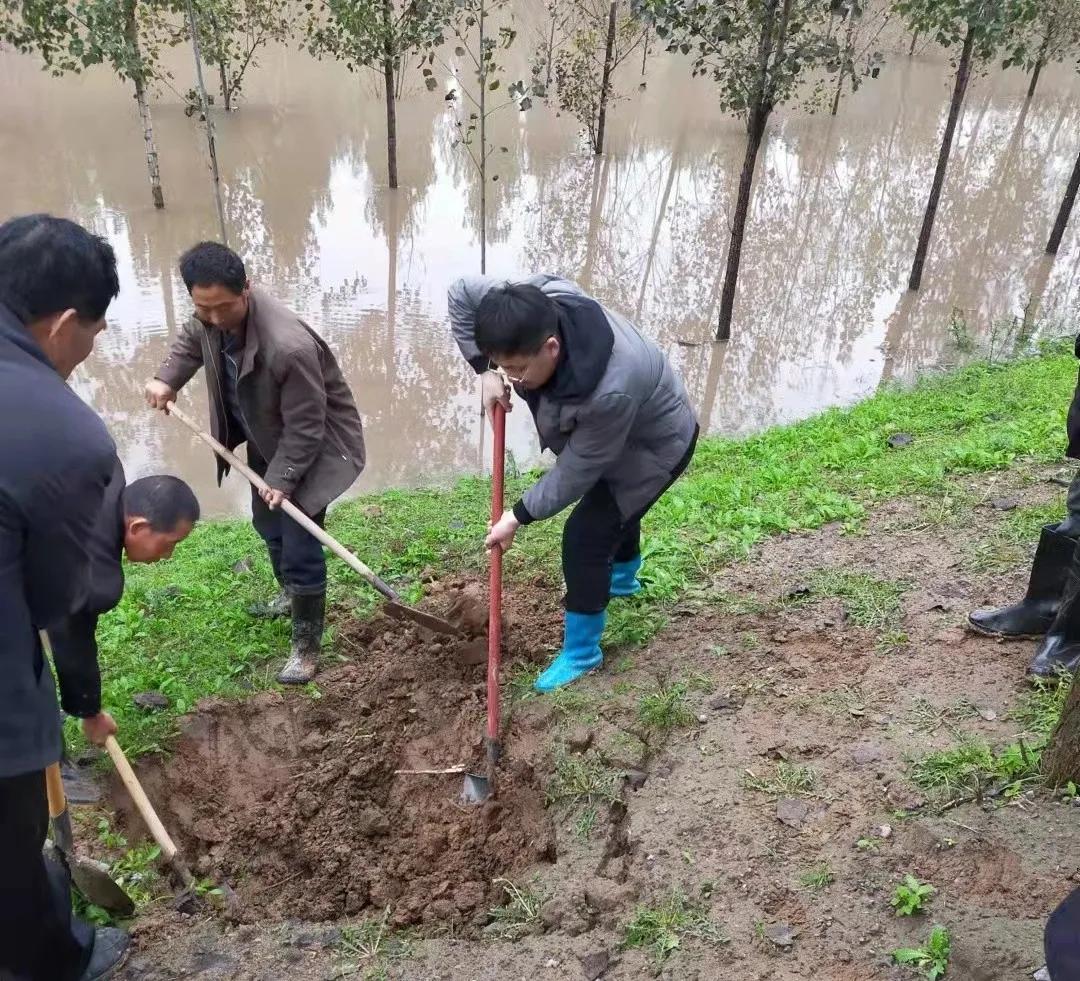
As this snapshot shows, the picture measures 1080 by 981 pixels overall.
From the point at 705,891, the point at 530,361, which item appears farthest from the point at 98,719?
the point at 705,891

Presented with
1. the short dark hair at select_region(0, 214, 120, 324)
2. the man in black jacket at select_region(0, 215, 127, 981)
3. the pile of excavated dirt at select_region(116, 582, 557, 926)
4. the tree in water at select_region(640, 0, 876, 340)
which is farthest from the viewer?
the tree in water at select_region(640, 0, 876, 340)

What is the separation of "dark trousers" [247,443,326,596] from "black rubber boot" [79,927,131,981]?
1.54 m

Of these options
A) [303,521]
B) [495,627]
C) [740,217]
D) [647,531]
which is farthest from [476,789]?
[740,217]

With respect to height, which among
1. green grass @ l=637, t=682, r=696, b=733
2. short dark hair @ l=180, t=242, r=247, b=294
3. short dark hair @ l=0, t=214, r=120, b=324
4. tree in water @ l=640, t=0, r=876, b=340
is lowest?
green grass @ l=637, t=682, r=696, b=733

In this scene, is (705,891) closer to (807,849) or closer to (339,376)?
(807,849)

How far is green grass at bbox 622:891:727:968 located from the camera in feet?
7.95

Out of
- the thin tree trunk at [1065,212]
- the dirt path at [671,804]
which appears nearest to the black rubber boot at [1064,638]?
the dirt path at [671,804]

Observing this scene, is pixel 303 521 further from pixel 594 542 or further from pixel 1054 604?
pixel 1054 604

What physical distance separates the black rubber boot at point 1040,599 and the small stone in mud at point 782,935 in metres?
1.67

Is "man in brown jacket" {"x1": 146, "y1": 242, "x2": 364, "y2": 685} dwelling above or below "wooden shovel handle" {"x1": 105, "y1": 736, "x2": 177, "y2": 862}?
above

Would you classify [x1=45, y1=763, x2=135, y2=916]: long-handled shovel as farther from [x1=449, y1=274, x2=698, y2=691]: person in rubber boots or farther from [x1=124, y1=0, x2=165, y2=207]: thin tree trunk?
[x1=124, y1=0, x2=165, y2=207]: thin tree trunk

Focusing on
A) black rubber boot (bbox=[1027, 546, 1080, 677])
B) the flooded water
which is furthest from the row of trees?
black rubber boot (bbox=[1027, 546, 1080, 677])

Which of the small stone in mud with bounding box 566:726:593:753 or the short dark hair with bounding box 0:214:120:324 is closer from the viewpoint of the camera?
the short dark hair with bounding box 0:214:120:324

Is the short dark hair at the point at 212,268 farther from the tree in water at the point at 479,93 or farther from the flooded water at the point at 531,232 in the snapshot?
the tree in water at the point at 479,93
